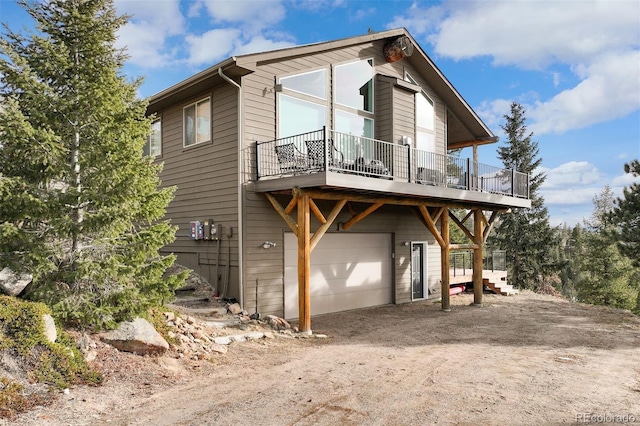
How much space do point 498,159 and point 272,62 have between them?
2274 centimetres

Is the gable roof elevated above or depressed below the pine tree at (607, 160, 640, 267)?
above

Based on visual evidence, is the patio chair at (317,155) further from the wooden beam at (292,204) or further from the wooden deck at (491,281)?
the wooden deck at (491,281)

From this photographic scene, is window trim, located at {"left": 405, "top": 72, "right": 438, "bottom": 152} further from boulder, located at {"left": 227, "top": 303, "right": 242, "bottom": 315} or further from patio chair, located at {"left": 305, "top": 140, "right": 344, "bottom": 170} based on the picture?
boulder, located at {"left": 227, "top": 303, "right": 242, "bottom": 315}

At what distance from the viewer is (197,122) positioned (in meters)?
10.9

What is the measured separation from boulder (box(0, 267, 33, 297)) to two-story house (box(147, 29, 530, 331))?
4218 mm

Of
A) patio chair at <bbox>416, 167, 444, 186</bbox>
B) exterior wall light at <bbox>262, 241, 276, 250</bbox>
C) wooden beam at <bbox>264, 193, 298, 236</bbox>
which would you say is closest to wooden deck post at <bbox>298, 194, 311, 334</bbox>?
wooden beam at <bbox>264, 193, 298, 236</bbox>

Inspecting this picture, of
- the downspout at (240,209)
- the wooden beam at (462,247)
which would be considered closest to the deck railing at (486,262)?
the wooden beam at (462,247)

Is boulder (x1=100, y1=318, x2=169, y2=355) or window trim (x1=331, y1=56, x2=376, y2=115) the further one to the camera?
window trim (x1=331, y1=56, x2=376, y2=115)

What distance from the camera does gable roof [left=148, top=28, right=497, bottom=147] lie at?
30.1 ft

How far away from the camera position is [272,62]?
10.0 metres

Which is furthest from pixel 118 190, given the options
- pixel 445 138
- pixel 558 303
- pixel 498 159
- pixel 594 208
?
pixel 594 208

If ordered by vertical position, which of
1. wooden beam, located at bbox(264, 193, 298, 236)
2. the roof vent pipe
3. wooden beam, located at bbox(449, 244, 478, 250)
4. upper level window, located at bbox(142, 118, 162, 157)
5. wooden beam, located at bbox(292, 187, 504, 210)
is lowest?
wooden beam, located at bbox(449, 244, 478, 250)

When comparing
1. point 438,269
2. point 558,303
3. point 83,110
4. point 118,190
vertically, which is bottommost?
point 558,303

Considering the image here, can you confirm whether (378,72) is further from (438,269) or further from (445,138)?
(438,269)
